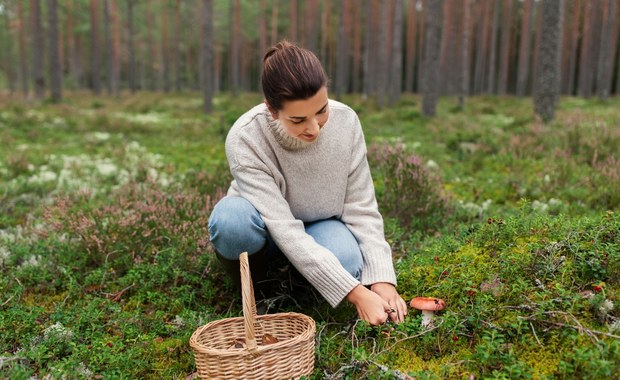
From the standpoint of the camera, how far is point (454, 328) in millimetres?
2816

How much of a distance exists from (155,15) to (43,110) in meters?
32.5

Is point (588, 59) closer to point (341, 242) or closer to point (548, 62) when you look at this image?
point (548, 62)

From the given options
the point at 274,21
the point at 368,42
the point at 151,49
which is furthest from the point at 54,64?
the point at 151,49

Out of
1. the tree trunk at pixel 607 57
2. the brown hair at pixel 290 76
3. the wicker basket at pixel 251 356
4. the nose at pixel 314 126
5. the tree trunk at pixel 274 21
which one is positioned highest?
the tree trunk at pixel 274 21

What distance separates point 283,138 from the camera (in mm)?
3201

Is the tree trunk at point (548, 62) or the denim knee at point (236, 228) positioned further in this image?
the tree trunk at point (548, 62)

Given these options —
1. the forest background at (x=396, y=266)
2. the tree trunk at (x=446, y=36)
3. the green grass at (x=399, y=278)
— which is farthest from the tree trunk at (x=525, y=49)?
the green grass at (x=399, y=278)

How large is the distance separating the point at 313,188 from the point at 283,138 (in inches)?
16.4

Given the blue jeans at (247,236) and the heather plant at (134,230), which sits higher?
the blue jeans at (247,236)

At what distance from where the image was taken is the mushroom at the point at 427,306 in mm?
2875

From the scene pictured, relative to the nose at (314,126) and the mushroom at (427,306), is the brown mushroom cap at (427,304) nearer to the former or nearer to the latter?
the mushroom at (427,306)

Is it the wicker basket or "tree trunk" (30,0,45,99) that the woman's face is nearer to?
the wicker basket

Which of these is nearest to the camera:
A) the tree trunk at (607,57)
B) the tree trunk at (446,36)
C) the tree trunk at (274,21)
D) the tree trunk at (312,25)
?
the tree trunk at (607,57)

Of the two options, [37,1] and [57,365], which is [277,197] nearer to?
[57,365]
